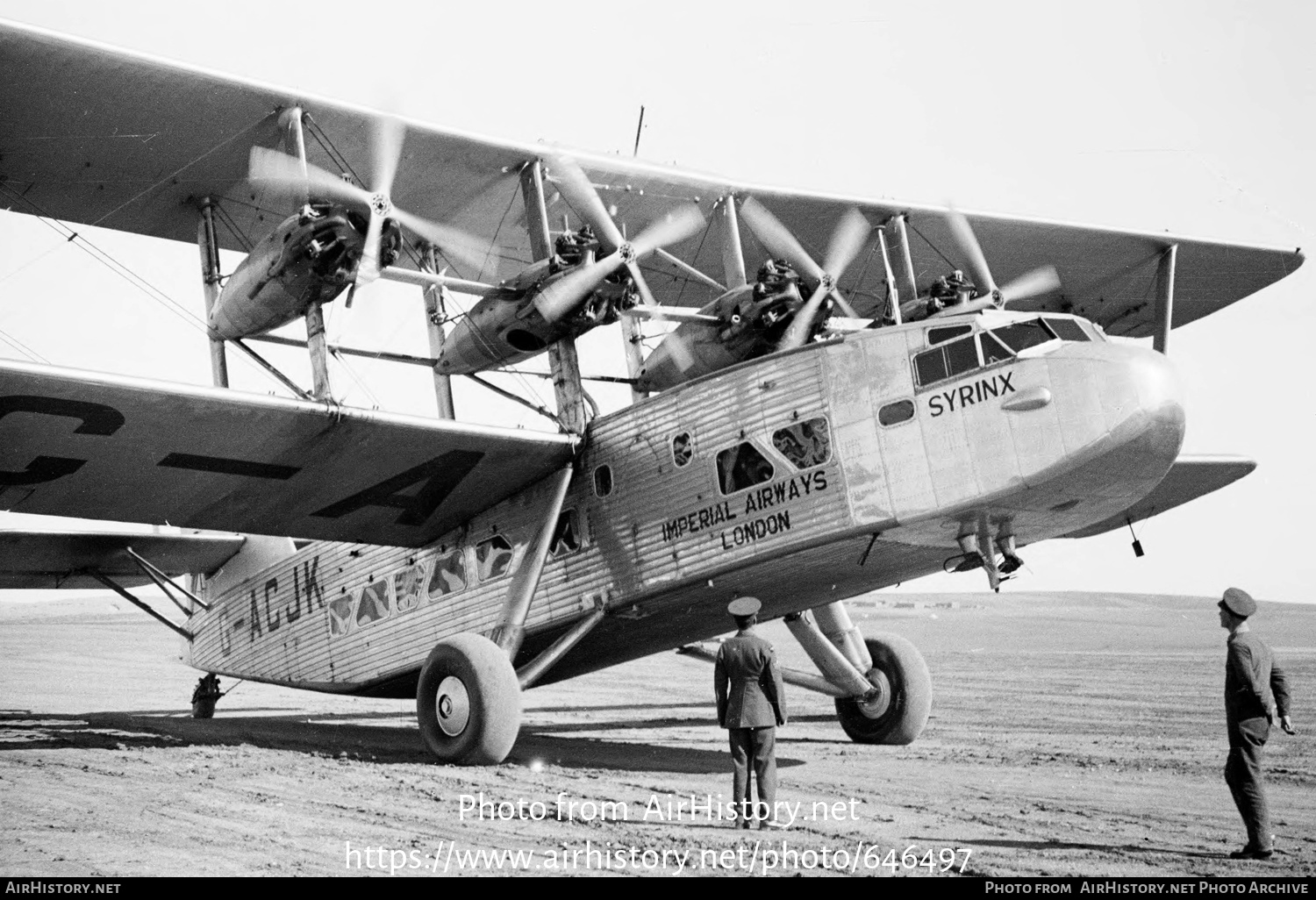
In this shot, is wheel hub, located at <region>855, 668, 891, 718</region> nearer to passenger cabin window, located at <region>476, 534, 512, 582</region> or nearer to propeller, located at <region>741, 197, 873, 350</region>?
propeller, located at <region>741, 197, 873, 350</region>

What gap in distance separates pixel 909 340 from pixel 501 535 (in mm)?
5476

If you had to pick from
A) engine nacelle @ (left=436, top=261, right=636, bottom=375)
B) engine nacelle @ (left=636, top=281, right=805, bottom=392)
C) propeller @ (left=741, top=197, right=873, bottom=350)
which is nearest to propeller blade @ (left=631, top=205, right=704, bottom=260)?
engine nacelle @ (left=436, top=261, right=636, bottom=375)

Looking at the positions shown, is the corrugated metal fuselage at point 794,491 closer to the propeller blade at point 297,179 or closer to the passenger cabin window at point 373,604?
the passenger cabin window at point 373,604

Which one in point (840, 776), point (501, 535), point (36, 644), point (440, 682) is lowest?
point (840, 776)

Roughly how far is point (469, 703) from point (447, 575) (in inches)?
111

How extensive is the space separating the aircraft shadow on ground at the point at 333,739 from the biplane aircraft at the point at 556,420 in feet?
2.94

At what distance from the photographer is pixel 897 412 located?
40.0 ft

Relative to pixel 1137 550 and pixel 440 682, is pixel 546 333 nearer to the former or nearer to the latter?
pixel 440 682

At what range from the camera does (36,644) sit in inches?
1859

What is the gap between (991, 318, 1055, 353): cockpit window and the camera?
1194cm

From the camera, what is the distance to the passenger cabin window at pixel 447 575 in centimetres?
1554

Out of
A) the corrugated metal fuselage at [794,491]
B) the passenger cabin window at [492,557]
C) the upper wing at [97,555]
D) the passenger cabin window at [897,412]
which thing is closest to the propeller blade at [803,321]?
the corrugated metal fuselage at [794,491]

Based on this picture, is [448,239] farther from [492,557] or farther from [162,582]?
[162,582]

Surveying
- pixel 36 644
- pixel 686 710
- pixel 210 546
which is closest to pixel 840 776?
pixel 686 710
